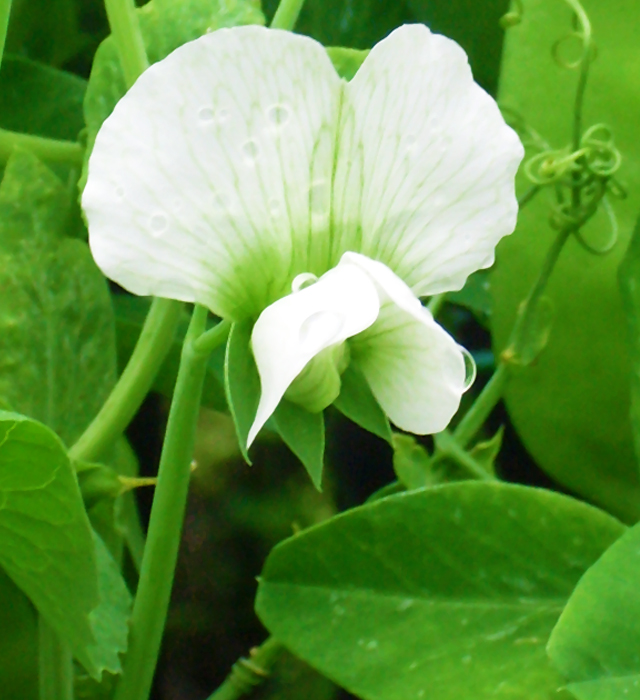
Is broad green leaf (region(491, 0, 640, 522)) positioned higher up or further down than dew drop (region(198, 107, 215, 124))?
further down

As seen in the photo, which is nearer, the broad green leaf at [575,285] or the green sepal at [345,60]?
the green sepal at [345,60]

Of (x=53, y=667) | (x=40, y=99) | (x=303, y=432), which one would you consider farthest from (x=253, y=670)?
(x=40, y=99)

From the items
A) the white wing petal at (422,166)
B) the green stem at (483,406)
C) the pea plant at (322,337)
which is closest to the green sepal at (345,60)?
the pea plant at (322,337)

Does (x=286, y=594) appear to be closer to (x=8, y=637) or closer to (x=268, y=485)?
(x=8, y=637)

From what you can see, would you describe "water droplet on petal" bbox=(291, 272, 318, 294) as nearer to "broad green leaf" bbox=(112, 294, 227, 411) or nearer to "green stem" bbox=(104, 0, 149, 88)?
"green stem" bbox=(104, 0, 149, 88)

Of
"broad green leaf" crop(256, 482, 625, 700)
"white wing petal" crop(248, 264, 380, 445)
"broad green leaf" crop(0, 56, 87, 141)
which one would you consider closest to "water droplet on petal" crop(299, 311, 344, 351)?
"white wing petal" crop(248, 264, 380, 445)

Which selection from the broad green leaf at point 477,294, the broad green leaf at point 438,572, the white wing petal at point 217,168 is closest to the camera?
the white wing petal at point 217,168

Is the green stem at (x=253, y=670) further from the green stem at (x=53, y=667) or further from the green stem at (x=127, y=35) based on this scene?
the green stem at (x=127, y=35)

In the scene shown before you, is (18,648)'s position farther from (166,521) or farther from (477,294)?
(477,294)
